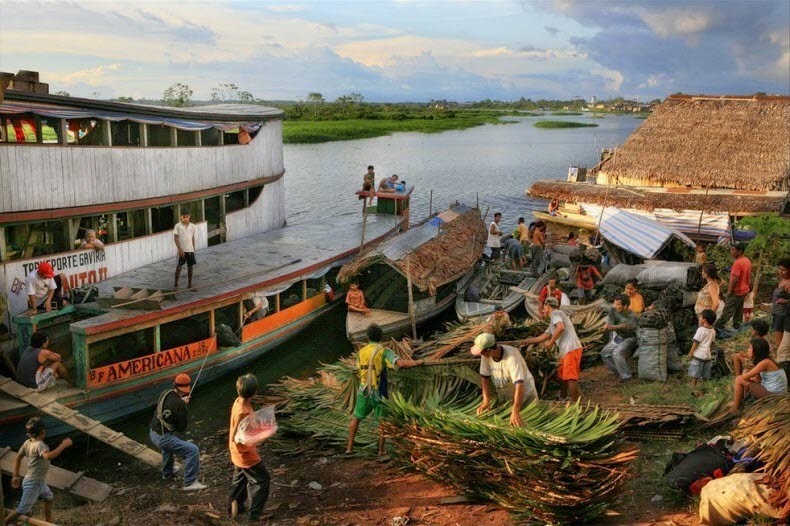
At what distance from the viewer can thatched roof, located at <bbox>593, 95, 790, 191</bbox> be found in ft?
100

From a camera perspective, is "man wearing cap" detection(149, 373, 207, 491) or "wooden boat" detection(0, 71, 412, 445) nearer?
"man wearing cap" detection(149, 373, 207, 491)

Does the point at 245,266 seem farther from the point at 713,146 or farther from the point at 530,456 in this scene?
the point at 713,146

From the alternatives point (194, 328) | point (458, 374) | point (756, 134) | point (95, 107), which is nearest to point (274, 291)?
point (194, 328)

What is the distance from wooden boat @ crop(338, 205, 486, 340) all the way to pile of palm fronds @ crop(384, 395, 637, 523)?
7.47m

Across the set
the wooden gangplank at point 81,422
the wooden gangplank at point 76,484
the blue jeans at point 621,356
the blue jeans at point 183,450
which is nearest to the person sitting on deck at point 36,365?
the wooden gangplank at point 81,422

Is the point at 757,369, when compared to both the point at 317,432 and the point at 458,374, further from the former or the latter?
the point at 317,432

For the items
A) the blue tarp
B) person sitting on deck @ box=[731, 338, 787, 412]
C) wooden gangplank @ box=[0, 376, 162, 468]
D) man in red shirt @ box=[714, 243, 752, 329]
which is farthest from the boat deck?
person sitting on deck @ box=[731, 338, 787, 412]

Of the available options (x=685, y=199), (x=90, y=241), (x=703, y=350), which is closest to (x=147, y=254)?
(x=90, y=241)

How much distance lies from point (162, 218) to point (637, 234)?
1261 cm

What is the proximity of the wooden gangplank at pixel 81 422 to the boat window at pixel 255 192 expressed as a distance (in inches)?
424

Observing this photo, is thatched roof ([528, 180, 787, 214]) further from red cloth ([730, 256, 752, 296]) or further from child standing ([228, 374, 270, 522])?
child standing ([228, 374, 270, 522])

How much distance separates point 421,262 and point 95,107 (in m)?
8.24

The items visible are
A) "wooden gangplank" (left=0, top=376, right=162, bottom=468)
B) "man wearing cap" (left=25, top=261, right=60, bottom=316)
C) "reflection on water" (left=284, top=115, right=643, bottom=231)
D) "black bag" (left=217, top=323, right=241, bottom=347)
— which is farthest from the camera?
"reflection on water" (left=284, top=115, right=643, bottom=231)

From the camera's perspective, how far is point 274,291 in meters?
16.0
